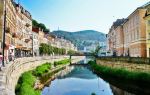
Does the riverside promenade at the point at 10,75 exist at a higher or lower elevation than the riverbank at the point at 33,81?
higher

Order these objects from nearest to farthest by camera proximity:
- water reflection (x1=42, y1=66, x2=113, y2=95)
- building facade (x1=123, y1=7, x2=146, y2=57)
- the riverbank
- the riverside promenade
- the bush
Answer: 1. the riverside promenade
2. the riverbank
3. water reflection (x1=42, y1=66, x2=113, y2=95)
4. the bush
5. building facade (x1=123, y1=7, x2=146, y2=57)

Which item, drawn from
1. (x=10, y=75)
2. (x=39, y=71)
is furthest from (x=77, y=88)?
(x=10, y=75)

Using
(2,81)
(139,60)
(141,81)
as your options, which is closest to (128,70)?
(139,60)

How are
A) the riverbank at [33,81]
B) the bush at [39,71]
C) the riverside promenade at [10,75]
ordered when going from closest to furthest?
the riverside promenade at [10,75]
the riverbank at [33,81]
the bush at [39,71]

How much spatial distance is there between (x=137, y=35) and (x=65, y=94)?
29.5 meters

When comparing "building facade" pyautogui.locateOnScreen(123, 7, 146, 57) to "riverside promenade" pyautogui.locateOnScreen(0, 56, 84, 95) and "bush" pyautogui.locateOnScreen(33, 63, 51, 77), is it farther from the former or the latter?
"riverside promenade" pyautogui.locateOnScreen(0, 56, 84, 95)

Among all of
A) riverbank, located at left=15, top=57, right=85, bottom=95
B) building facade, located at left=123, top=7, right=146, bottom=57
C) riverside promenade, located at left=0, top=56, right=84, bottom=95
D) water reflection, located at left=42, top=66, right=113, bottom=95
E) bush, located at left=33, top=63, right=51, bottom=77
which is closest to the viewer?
riverside promenade, located at left=0, top=56, right=84, bottom=95

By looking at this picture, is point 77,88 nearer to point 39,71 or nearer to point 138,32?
point 39,71

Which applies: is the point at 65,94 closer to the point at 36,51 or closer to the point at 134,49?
the point at 134,49

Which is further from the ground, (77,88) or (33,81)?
(33,81)

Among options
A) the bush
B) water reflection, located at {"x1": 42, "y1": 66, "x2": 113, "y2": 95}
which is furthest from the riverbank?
water reflection, located at {"x1": 42, "y1": 66, "x2": 113, "y2": 95}

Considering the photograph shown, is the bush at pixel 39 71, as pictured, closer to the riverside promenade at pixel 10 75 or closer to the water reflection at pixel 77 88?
the riverside promenade at pixel 10 75

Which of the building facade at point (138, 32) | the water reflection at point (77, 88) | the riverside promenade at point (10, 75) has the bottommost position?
the water reflection at point (77, 88)

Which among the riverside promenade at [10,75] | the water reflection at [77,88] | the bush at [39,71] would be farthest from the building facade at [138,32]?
the riverside promenade at [10,75]
